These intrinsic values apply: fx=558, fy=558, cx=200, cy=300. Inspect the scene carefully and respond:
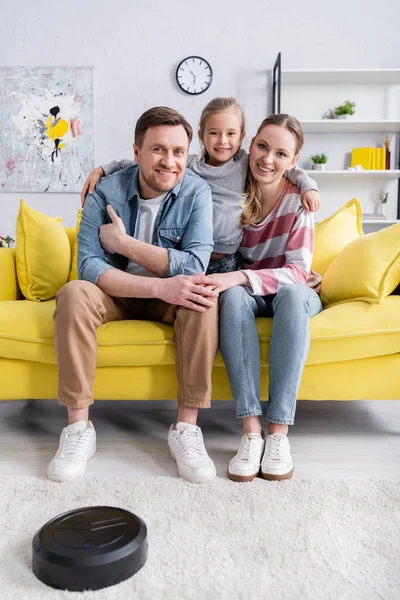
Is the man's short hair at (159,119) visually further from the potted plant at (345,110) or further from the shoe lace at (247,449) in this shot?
the potted plant at (345,110)

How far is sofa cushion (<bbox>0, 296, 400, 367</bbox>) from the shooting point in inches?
66.8

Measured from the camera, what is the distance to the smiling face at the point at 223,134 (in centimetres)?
183

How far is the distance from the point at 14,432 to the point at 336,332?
3.65 feet

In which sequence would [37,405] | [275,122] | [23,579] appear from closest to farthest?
[23,579]
[275,122]
[37,405]

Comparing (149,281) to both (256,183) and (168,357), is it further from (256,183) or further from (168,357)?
(256,183)

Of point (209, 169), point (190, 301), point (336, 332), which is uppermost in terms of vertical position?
point (209, 169)

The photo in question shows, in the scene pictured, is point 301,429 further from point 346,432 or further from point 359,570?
point 359,570

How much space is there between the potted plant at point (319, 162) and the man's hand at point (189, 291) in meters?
2.69

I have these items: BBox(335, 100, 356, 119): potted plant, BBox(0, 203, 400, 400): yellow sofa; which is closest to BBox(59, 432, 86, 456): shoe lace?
BBox(0, 203, 400, 400): yellow sofa

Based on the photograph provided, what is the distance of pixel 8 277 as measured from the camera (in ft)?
7.07

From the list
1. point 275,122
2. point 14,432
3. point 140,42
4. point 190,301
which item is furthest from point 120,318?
point 140,42

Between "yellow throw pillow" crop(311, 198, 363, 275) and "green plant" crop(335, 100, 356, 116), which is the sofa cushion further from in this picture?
"green plant" crop(335, 100, 356, 116)

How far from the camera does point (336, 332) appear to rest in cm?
169

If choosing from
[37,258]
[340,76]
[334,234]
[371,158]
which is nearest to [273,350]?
[334,234]
